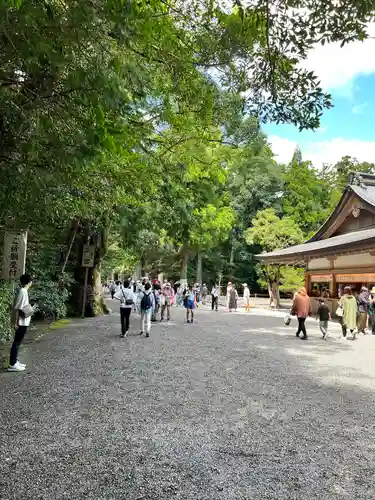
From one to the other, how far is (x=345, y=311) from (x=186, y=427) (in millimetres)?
9371

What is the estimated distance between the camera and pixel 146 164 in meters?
8.09

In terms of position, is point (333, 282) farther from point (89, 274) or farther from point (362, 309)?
point (89, 274)

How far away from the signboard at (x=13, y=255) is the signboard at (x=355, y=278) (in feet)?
43.8

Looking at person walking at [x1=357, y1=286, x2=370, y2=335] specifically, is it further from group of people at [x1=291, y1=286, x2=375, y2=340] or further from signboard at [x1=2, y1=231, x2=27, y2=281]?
signboard at [x1=2, y1=231, x2=27, y2=281]

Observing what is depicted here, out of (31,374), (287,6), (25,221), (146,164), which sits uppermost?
(287,6)

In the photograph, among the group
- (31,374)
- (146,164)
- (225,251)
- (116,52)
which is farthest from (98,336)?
(225,251)

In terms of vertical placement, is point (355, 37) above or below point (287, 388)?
above

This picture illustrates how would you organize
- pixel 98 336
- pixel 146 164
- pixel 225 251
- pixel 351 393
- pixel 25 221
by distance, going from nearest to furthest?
1. pixel 351 393
2. pixel 146 164
3. pixel 25 221
4. pixel 98 336
5. pixel 225 251

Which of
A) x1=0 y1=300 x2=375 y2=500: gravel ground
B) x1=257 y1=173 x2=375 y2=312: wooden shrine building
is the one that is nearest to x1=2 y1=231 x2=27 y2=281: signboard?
x1=0 y1=300 x2=375 y2=500: gravel ground

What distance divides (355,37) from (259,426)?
4255 mm

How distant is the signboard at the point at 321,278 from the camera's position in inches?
798

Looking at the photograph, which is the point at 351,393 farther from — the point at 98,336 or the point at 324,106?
the point at 98,336

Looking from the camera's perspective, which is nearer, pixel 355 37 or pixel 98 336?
pixel 355 37

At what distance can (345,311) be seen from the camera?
41.0 feet
